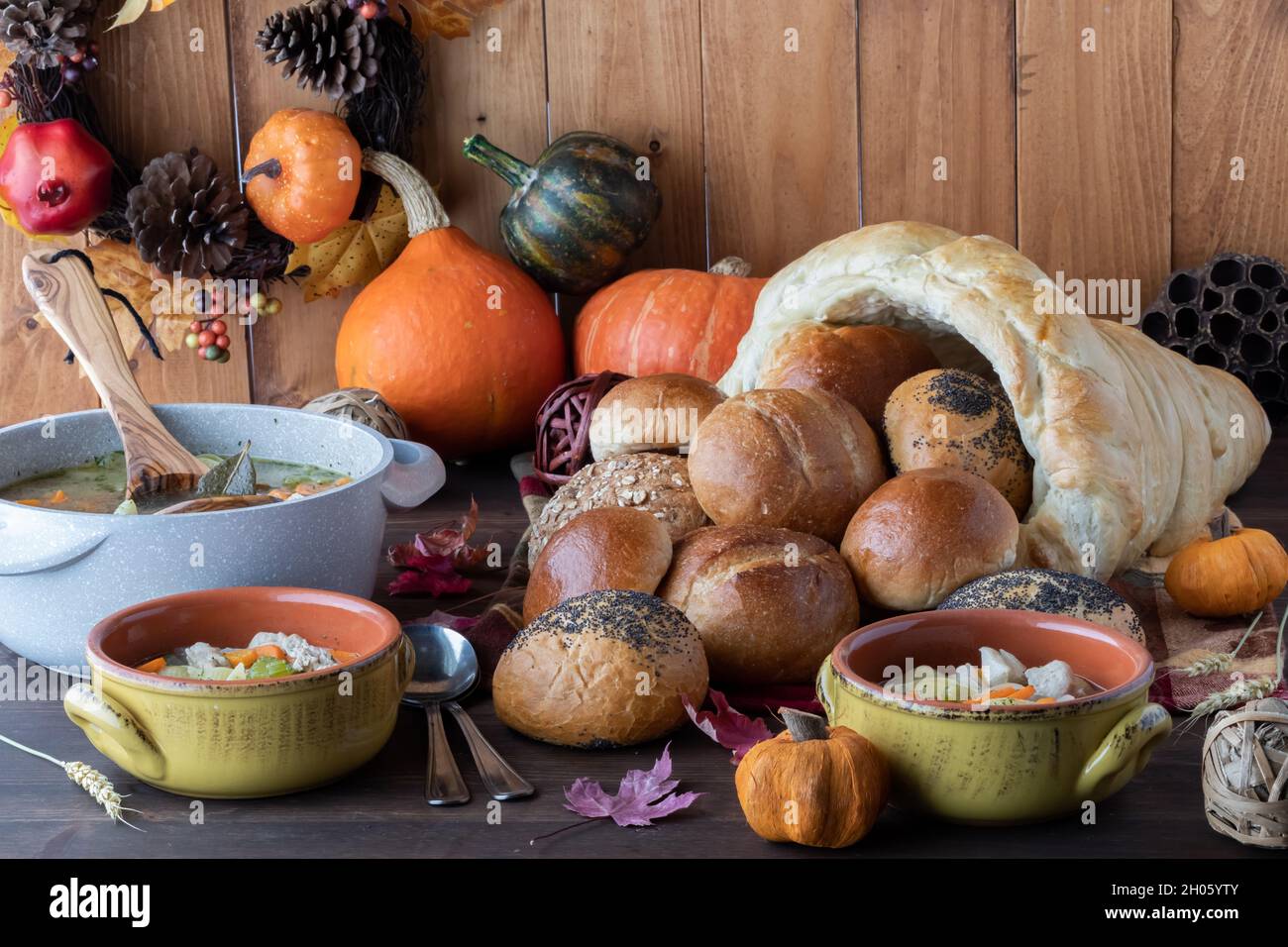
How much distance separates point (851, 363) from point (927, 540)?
1.00 feet

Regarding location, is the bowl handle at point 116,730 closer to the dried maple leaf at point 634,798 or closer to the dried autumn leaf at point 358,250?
the dried maple leaf at point 634,798

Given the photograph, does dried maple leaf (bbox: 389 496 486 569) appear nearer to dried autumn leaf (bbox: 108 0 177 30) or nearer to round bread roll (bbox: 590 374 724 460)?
round bread roll (bbox: 590 374 724 460)

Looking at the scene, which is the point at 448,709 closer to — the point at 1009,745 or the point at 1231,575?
the point at 1009,745

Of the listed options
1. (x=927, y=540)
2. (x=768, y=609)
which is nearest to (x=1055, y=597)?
(x=927, y=540)

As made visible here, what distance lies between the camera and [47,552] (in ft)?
3.36

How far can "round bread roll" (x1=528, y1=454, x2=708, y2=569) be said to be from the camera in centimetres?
122

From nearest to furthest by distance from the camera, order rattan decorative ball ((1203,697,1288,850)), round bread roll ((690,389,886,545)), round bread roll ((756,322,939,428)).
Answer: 1. rattan decorative ball ((1203,697,1288,850))
2. round bread roll ((690,389,886,545))
3. round bread roll ((756,322,939,428))

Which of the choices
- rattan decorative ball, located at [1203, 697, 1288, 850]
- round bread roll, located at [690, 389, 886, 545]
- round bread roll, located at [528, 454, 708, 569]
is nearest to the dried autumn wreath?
round bread roll, located at [528, 454, 708, 569]

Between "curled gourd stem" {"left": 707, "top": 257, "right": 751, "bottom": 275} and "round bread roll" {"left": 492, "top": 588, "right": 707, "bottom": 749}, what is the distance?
37.8 inches

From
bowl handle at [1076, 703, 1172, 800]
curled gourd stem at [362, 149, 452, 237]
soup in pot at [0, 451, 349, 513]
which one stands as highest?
curled gourd stem at [362, 149, 452, 237]

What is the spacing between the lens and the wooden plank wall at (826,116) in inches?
77.3

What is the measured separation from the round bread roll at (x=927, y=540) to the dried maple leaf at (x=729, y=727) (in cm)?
17
